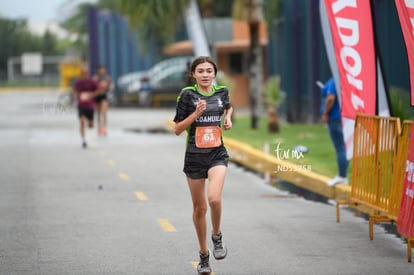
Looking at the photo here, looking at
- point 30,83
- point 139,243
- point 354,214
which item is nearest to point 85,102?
point 354,214

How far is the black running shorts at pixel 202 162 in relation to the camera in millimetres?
8773

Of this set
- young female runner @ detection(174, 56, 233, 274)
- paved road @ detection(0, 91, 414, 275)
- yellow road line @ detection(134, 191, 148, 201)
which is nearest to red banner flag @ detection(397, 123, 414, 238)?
paved road @ detection(0, 91, 414, 275)

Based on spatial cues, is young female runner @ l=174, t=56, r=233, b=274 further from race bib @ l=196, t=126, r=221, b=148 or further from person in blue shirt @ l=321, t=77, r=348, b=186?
person in blue shirt @ l=321, t=77, r=348, b=186

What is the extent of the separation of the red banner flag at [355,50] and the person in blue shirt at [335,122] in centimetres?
192

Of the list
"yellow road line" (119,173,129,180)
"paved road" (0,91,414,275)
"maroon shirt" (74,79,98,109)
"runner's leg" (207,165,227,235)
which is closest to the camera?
"runner's leg" (207,165,227,235)

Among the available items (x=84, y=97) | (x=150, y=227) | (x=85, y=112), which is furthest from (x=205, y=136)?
(x=84, y=97)

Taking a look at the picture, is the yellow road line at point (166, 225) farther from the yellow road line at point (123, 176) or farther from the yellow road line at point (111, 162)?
the yellow road line at point (111, 162)

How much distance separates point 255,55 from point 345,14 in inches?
720

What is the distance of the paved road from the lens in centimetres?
922

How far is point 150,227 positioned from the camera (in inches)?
454

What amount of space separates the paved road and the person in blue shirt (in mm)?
826

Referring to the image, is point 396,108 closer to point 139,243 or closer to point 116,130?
point 139,243

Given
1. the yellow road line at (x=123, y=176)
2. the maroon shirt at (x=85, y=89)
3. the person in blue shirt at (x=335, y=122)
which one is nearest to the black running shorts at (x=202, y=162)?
the person in blue shirt at (x=335, y=122)

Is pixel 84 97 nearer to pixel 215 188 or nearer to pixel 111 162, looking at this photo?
pixel 111 162
